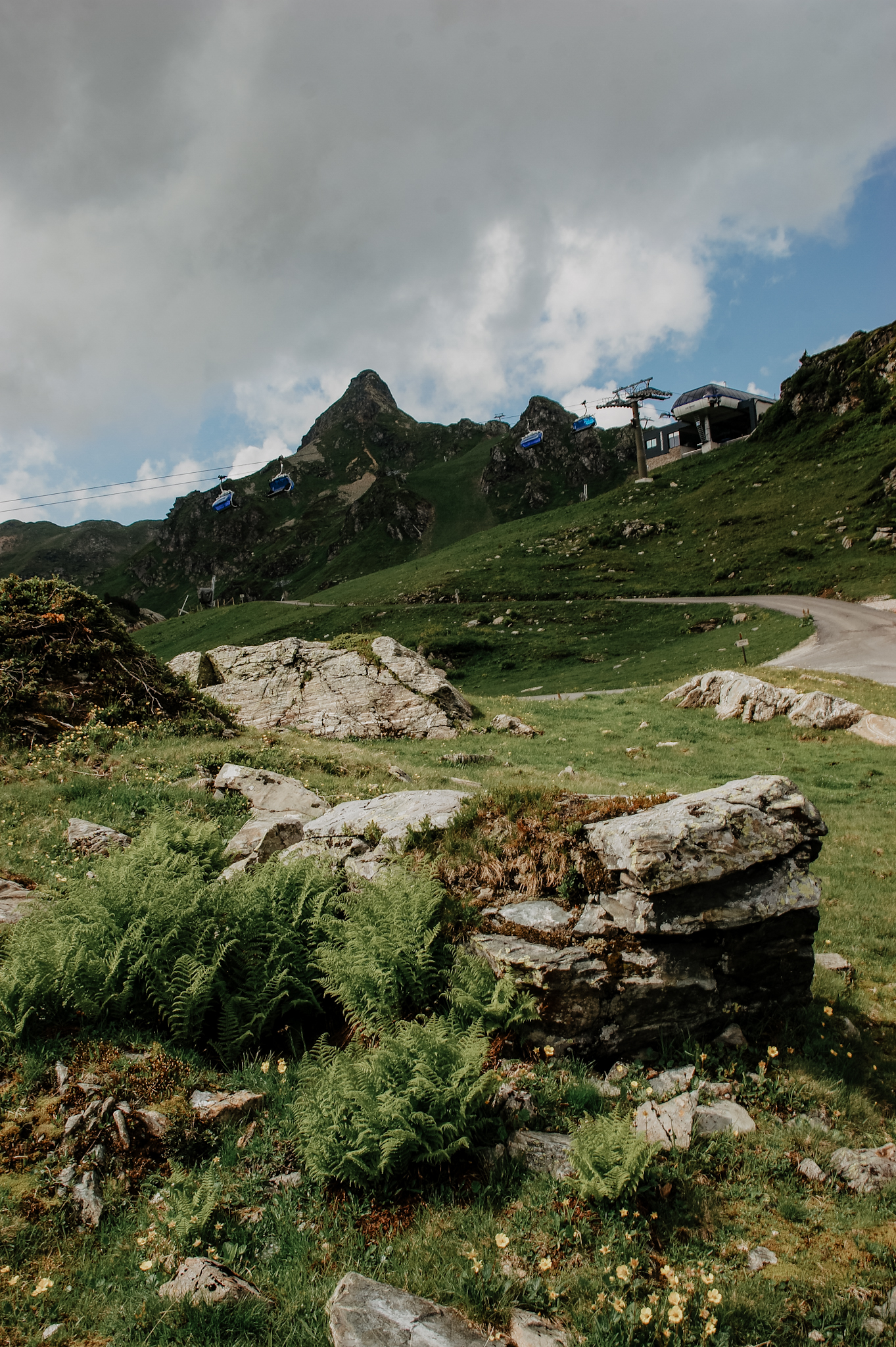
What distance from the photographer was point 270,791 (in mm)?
14172

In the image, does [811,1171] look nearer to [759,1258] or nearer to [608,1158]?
[759,1258]

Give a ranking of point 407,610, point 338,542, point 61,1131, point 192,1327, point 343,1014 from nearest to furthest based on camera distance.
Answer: point 192,1327, point 61,1131, point 343,1014, point 407,610, point 338,542

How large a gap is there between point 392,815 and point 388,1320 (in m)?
6.30

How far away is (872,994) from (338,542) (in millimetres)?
192315

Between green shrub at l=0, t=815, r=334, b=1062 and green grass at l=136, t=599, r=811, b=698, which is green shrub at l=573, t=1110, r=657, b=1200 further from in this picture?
green grass at l=136, t=599, r=811, b=698

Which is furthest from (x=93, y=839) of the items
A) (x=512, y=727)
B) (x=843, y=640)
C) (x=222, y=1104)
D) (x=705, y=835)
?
(x=843, y=640)

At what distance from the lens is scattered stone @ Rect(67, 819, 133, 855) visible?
1132 centimetres

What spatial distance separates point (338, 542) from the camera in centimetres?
19238

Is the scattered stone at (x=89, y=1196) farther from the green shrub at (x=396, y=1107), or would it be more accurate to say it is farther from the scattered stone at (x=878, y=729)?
the scattered stone at (x=878, y=729)

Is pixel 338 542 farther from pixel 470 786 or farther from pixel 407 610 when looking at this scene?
pixel 470 786

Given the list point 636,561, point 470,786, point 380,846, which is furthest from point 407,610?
point 380,846

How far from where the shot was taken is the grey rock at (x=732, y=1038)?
7.34 metres

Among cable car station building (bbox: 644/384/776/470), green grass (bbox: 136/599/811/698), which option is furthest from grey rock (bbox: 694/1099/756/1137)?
cable car station building (bbox: 644/384/776/470)

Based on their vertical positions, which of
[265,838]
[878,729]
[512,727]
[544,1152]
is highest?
[265,838]
